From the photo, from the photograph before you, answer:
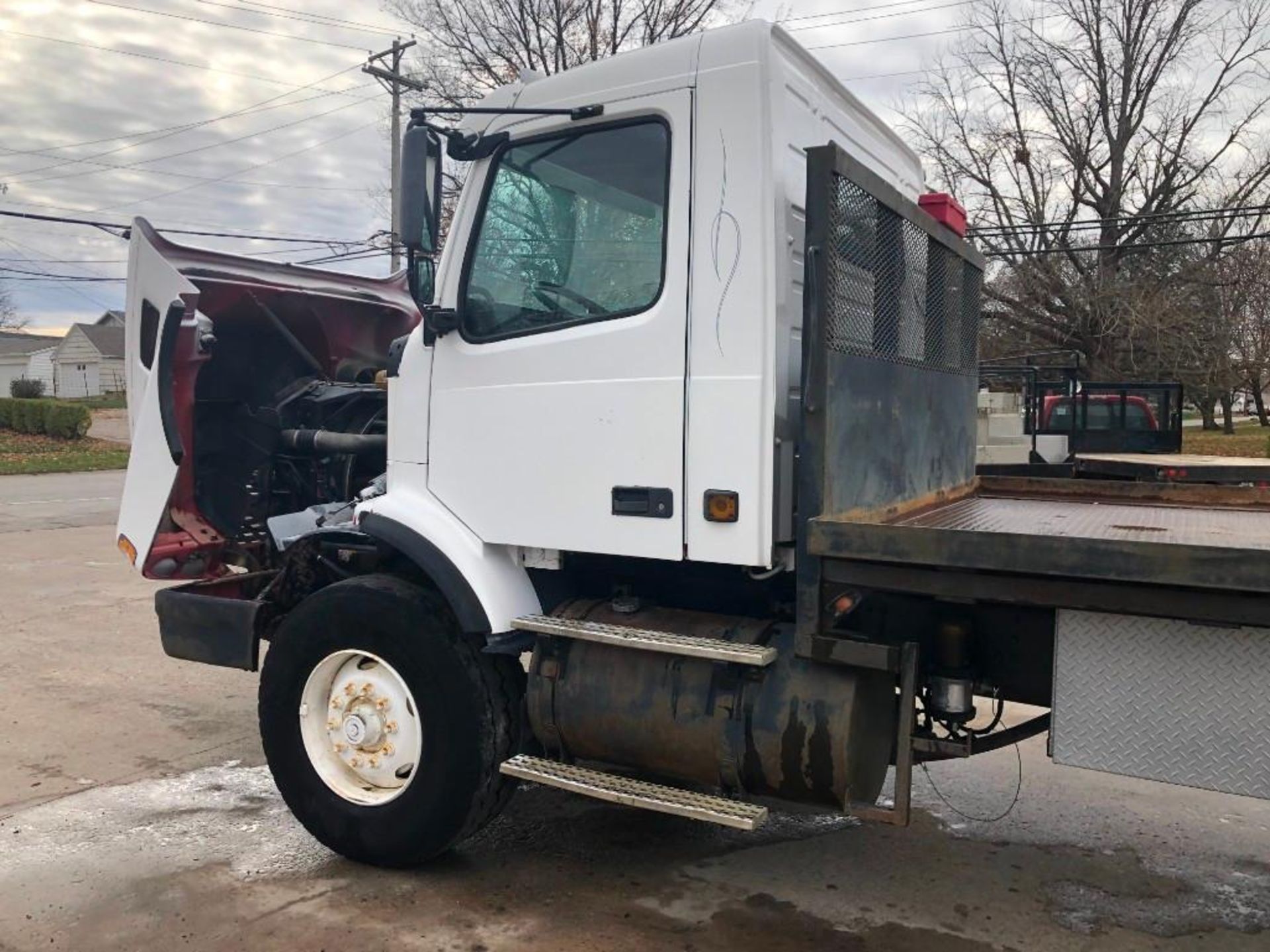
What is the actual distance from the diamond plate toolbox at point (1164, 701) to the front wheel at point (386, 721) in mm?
1942

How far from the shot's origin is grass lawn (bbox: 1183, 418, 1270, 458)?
78.9 ft

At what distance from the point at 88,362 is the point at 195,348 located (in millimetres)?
78106

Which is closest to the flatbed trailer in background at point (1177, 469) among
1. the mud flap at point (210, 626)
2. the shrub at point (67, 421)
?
the mud flap at point (210, 626)

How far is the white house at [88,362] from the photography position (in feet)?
239

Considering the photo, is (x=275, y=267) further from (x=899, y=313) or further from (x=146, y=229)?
(x=899, y=313)

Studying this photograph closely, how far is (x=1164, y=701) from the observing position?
2951mm

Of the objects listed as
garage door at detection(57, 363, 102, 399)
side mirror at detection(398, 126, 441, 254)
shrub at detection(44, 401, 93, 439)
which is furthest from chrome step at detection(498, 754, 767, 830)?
garage door at detection(57, 363, 102, 399)

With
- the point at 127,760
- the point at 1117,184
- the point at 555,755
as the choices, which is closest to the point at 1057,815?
the point at 555,755

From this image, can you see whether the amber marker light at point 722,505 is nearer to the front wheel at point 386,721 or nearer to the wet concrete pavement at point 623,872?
the front wheel at point 386,721

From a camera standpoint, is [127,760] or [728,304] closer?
[728,304]

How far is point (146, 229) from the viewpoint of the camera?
5.20 m

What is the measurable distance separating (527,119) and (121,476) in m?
23.7

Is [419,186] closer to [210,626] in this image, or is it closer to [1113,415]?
[210,626]

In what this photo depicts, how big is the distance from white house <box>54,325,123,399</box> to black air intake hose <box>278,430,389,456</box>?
72.9 m
